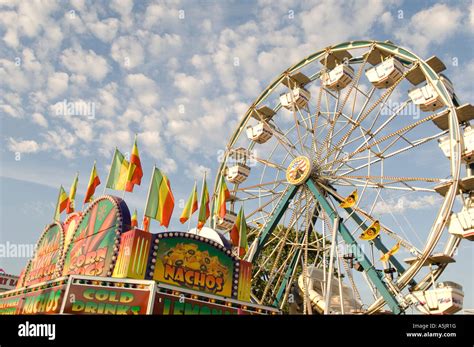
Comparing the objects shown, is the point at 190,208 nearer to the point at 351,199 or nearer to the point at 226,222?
the point at 226,222

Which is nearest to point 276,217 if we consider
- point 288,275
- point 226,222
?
point 226,222

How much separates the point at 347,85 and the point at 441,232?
9430 millimetres

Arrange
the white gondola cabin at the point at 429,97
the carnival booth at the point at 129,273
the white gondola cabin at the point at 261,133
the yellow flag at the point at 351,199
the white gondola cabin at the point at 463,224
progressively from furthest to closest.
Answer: the white gondola cabin at the point at 261,133 → the yellow flag at the point at 351,199 → the white gondola cabin at the point at 429,97 → the white gondola cabin at the point at 463,224 → the carnival booth at the point at 129,273

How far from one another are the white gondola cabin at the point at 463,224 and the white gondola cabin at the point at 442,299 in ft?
6.29

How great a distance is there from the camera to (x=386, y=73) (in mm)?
20781

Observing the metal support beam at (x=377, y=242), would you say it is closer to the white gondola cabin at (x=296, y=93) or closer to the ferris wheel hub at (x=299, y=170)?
the ferris wheel hub at (x=299, y=170)

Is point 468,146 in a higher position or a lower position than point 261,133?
lower

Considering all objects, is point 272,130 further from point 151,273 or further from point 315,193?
point 151,273

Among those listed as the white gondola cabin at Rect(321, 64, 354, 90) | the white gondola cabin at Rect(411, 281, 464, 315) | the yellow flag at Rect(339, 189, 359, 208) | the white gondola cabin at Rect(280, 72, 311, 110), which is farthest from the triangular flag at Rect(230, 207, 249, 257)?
the white gondola cabin at Rect(321, 64, 354, 90)

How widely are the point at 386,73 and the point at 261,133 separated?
27.3ft

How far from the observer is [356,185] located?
827 inches

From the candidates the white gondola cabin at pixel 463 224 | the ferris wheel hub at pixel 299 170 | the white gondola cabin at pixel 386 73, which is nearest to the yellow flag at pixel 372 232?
the white gondola cabin at pixel 463 224

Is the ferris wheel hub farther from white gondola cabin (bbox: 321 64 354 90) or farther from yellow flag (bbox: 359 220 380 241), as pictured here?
yellow flag (bbox: 359 220 380 241)

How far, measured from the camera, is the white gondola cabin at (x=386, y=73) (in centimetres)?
2064
